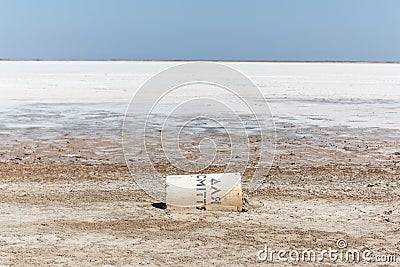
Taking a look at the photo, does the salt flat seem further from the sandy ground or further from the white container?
the white container

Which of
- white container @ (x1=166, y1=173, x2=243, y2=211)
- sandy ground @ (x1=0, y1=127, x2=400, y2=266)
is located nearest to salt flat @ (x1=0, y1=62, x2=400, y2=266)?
sandy ground @ (x1=0, y1=127, x2=400, y2=266)

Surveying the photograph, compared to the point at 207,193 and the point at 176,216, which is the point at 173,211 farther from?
the point at 207,193

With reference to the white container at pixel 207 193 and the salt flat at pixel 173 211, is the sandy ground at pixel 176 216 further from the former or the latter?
the white container at pixel 207 193

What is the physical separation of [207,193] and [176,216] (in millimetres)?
615

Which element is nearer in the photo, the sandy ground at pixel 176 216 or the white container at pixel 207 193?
the sandy ground at pixel 176 216

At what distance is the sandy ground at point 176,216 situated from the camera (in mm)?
7711

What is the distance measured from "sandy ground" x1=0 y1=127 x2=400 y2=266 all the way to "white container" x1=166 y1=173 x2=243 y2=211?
18 centimetres

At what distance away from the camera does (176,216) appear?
30.6ft

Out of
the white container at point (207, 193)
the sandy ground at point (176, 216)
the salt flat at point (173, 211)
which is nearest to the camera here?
the sandy ground at point (176, 216)

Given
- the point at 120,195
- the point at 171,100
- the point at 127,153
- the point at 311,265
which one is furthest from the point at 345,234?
the point at 171,100

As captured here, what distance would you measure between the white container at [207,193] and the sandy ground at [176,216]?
0.18 m

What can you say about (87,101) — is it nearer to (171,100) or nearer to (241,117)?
(171,100)

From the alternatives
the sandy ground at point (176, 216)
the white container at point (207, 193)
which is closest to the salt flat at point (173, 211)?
the sandy ground at point (176, 216)

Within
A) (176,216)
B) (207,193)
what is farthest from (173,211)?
(207,193)
